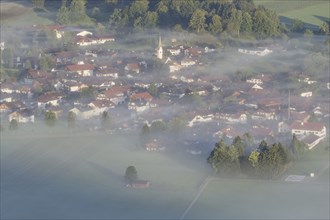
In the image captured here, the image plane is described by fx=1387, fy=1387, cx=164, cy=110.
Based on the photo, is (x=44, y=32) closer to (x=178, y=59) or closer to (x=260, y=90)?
(x=178, y=59)

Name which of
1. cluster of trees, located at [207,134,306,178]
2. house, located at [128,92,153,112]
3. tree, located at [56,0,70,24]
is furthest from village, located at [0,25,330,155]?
tree, located at [56,0,70,24]

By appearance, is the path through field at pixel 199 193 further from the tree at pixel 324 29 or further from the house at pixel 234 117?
the tree at pixel 324 29

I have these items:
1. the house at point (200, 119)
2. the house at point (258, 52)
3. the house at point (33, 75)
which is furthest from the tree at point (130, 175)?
the house at point (258, 52)

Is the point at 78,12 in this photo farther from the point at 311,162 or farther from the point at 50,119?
the point at 311,162

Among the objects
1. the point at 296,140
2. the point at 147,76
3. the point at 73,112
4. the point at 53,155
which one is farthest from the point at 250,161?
the point at 147,76

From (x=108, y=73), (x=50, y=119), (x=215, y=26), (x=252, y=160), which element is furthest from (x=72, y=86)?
(x=252, y=160)
